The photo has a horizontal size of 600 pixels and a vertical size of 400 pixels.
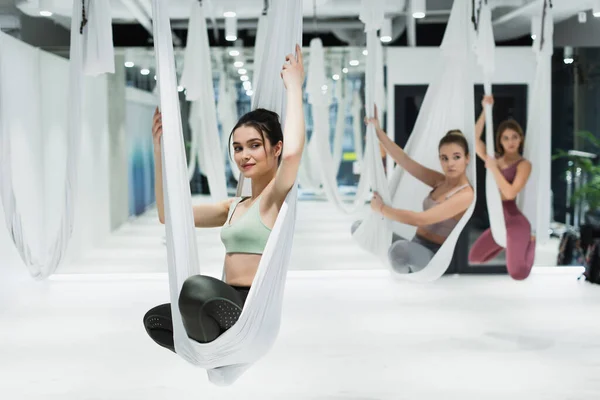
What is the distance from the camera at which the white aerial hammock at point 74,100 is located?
11.2 ft

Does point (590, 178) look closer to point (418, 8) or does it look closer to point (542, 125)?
point (542, 125)

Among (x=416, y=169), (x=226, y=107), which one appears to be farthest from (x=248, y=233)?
(x=226, y=107)

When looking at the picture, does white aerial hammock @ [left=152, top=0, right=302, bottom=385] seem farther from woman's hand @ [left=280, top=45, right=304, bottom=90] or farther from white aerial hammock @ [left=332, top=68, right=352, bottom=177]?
white aerial hammock @ [left=332, top=68, right=352, bottom=177]

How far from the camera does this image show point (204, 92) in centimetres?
448

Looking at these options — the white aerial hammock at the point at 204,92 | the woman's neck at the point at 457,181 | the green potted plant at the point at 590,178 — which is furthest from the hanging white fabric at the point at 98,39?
the green potted plant at the point at 590,178

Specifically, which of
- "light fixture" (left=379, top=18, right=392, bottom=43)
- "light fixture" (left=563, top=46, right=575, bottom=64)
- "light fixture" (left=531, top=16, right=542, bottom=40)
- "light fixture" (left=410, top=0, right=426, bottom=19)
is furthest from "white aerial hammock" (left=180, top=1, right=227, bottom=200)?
"light fixture" (left=563, top=46, right=575, bottom=64)

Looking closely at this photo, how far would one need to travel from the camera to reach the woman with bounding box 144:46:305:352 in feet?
7.20

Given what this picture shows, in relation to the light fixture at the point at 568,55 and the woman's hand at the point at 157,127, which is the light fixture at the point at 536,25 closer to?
the light fixture at the point at 568,55

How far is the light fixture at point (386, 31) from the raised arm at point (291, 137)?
3641 millimetres

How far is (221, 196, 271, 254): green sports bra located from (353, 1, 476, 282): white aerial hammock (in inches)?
77.5

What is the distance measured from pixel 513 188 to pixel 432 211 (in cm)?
90

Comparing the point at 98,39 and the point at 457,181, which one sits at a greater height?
the point at 98,39

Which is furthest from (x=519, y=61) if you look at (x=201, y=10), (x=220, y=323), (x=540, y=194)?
(x=220, y=323)

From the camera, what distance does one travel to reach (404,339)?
3834 millimetres
